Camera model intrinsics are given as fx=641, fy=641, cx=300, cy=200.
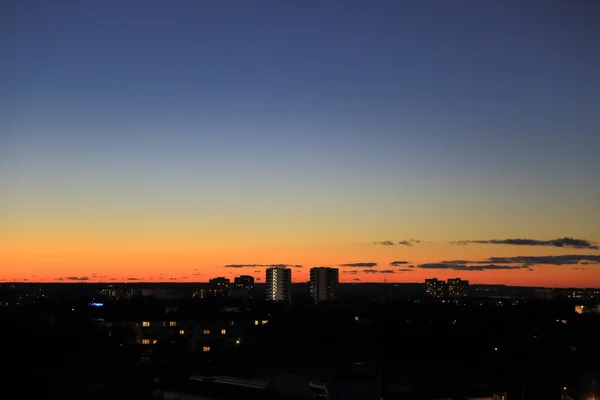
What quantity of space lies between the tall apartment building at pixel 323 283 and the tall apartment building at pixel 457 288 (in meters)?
27.0

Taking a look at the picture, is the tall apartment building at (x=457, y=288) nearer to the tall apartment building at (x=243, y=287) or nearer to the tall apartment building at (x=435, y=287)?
the tall apartment building at (x=435, y=287)

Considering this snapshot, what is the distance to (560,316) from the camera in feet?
179

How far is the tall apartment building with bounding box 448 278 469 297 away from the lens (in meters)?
133

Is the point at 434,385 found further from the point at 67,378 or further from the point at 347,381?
the point at 67,378

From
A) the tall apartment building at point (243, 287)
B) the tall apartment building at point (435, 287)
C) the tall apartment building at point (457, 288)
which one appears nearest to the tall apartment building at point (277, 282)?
the tall apartment building at point (243, 287)

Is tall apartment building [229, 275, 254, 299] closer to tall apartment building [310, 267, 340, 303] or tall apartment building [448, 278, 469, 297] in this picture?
tall apartment building [310, 267, 340, 303]

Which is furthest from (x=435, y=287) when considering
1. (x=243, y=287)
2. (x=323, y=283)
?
Result: (x=243, y=287)

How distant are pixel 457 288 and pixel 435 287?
481cm

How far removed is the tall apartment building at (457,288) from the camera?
133 metres

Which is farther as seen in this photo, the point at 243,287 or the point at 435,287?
the point at 435,287

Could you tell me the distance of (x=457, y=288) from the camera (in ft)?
439

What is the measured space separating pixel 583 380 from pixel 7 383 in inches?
628

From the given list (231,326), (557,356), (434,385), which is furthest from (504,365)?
(231,326)

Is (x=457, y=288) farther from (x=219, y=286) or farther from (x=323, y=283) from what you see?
(x=219, y=286)
